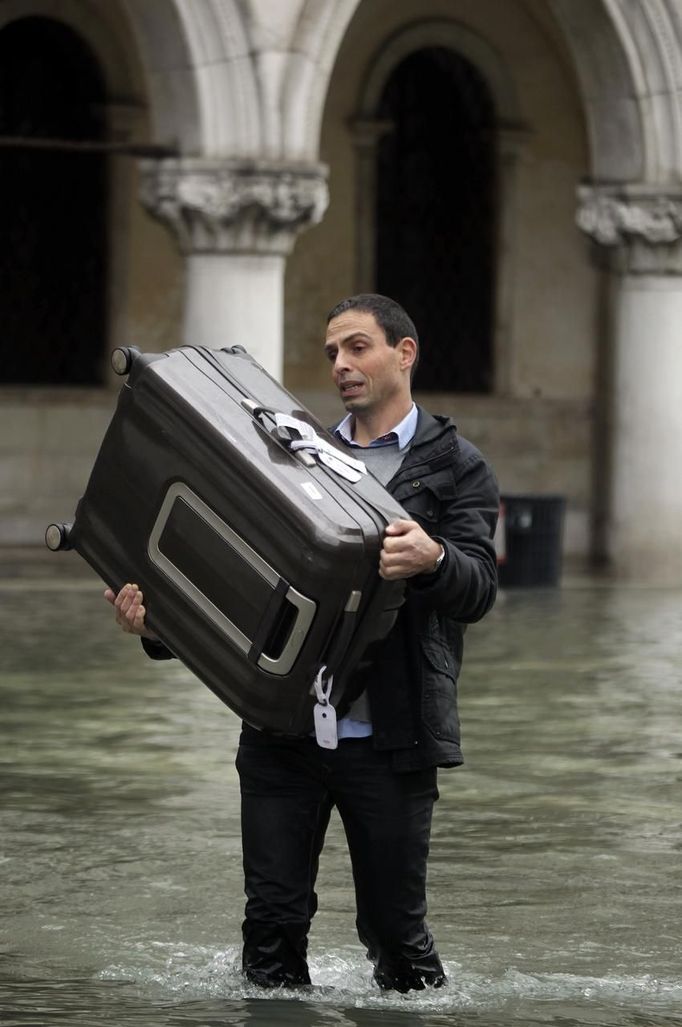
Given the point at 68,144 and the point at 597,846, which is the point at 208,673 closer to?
the point at 597,846

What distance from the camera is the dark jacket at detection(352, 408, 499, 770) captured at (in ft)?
17.0

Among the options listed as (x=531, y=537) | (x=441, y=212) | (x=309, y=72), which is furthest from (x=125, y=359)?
(x=441, y=212)

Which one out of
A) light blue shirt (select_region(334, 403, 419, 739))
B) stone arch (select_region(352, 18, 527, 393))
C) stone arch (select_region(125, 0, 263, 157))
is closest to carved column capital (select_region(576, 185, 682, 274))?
stone arch (select_region(352, 18, 527, 393))

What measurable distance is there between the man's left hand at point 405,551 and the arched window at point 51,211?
1331 centimetres

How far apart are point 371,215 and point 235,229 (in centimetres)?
408

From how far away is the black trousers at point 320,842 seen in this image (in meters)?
5.26

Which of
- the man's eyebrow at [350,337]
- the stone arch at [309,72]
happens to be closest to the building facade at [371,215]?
the stone arch at [309,72]

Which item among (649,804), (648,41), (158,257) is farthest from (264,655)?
(158,257)

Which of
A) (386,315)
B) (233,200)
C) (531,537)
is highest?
(386,315)

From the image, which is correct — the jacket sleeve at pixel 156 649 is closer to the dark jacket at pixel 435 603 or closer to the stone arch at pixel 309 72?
the dark jacket at pixel 435 603

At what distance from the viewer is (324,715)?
5.12m

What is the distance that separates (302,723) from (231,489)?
0.51 m

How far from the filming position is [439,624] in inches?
210

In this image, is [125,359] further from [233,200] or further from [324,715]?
[233,200]
